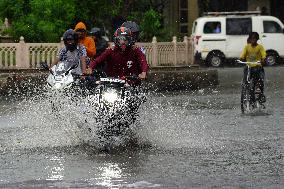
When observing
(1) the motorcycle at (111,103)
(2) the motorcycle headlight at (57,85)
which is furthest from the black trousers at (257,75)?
(1) the motorcycle at (111,103)

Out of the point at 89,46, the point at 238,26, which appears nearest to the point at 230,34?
the point at 238,26

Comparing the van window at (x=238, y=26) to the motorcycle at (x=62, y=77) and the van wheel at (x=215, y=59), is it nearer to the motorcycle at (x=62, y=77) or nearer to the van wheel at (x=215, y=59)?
the van wheel at (x=215, y=59)

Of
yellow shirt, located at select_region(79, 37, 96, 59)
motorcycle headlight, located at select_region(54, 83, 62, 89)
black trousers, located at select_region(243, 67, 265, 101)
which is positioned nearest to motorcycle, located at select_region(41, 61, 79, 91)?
motorcycle headlight, located at select_region(54, 83, 62, 89)

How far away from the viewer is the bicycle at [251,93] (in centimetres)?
1911

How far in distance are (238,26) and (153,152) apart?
27.4 metres

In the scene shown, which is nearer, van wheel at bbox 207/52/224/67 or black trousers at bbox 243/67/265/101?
black trousers at bbox 243/67/265/101

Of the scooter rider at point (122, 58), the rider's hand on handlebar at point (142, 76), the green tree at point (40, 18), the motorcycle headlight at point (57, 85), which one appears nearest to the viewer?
the rider's hand on handlebar at point (142, 76)

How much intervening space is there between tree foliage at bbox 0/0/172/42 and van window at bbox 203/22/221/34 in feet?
15.5

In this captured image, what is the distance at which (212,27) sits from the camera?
39.1 m

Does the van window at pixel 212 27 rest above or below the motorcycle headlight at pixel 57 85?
above

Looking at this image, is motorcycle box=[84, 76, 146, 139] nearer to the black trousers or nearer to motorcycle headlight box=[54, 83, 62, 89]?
motorcycle headlight box=[54, 83, 62, 89]

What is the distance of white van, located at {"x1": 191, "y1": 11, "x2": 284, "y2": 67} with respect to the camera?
38938 mm

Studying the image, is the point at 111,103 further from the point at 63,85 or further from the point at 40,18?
the point at 40,18

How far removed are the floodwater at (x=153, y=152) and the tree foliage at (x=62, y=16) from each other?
915 cm
